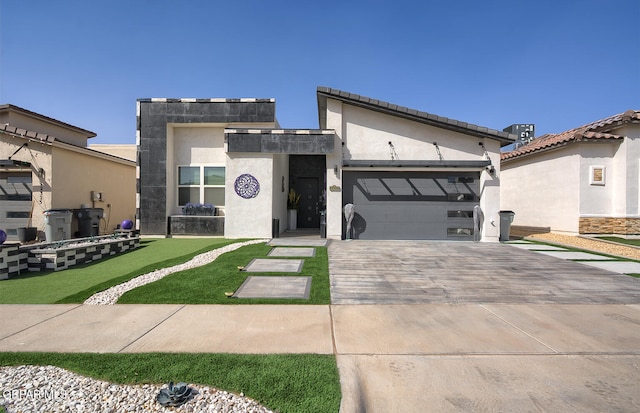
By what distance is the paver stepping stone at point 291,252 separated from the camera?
8.01 metres

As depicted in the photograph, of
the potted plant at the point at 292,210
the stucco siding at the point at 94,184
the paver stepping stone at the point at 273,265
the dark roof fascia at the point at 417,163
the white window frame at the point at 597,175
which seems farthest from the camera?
the potted plant at the point at 292,210

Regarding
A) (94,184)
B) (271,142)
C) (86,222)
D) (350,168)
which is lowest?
(86,222)

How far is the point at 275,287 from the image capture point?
5348 millimetres

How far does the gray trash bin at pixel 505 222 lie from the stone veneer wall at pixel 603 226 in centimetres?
336

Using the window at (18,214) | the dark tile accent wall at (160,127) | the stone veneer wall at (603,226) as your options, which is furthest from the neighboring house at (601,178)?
the window at (18,214)

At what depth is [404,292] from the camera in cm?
522

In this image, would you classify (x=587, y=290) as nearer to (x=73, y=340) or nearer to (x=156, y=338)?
(x=156, y=338)

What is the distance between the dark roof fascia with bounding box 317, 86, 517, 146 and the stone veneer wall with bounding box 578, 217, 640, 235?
4931 mm

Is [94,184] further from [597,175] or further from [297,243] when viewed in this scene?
[597,175]

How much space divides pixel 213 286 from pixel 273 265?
1747mm

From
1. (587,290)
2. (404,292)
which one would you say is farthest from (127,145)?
(587,290)

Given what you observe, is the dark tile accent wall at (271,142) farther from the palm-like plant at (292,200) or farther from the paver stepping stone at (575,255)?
the paver stepping stone at (575,255)

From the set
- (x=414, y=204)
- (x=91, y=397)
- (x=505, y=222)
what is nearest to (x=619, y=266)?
(x=505, y=222)

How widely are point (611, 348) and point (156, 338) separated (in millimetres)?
5380
